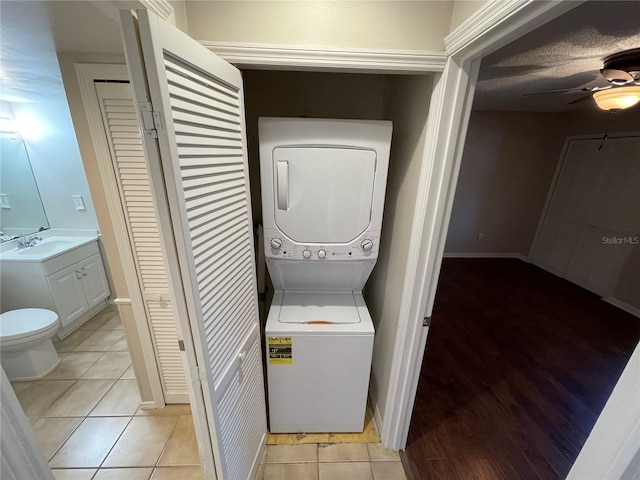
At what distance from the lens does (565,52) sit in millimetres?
1637

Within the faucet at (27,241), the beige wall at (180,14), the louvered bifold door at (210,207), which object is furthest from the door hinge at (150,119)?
the faucet at (27,241)

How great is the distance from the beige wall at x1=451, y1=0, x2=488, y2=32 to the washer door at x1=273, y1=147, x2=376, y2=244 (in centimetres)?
53

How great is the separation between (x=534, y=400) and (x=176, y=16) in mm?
2928

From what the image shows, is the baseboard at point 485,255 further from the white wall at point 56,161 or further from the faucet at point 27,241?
the faucet at point 27,241

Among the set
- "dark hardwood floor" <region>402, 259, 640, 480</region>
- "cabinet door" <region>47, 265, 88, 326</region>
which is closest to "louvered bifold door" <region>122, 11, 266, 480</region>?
"dark hardwood floor" <region>402, 259, 640, 480</region>

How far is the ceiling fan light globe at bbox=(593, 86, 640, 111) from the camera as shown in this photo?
1.73 m

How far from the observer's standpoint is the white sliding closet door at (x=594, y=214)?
9.70 ft

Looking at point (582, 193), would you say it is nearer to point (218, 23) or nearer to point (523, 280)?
point (523, 280)

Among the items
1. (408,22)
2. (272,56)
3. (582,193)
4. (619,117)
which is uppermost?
(619,117)

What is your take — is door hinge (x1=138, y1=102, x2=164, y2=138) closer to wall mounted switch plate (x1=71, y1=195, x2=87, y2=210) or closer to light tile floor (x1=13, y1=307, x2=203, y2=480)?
light tile floor (x1=13, y1=307, x2=203, y2=480)

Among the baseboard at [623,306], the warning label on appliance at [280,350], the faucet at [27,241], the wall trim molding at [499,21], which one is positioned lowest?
the baseboard at [623,306]

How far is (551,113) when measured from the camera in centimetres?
378

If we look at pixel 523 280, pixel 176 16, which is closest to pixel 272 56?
pixel 176 16

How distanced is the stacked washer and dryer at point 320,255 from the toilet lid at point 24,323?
5.66ft
